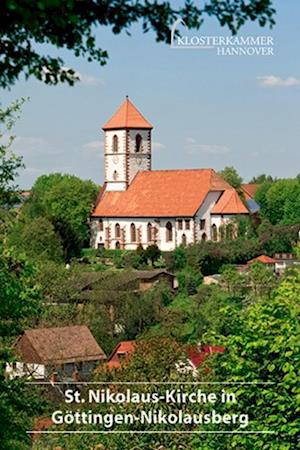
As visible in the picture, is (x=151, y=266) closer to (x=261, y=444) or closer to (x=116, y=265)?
(x=116, y=265)

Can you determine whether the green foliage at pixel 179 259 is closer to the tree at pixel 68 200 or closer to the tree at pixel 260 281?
the tree at pixel 68 200

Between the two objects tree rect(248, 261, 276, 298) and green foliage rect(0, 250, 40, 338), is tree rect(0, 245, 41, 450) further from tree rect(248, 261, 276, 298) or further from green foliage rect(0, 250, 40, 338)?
tree rect(248, 261, 276, 298)

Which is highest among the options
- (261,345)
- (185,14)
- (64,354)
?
(185,14)

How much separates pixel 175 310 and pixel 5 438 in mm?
27161

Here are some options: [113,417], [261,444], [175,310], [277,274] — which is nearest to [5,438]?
[261,444]

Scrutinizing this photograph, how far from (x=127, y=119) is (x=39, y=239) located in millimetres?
18457

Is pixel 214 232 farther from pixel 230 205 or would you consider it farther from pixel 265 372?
pixel 265 372

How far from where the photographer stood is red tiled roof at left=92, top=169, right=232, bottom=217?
→ 56.3 m

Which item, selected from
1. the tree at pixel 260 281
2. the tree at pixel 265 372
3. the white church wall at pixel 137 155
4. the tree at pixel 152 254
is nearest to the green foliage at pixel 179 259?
the tree at pixel 152 254

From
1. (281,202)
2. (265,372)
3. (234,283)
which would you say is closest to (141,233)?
(281,202)

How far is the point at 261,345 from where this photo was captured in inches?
334

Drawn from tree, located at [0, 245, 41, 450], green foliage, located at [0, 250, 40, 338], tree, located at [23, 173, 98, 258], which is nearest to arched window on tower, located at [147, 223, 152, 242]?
tree, located at [23, 173, 98, 258]

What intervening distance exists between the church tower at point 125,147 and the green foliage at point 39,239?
47.6 feet

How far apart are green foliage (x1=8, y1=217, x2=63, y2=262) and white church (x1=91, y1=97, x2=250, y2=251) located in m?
11.8
